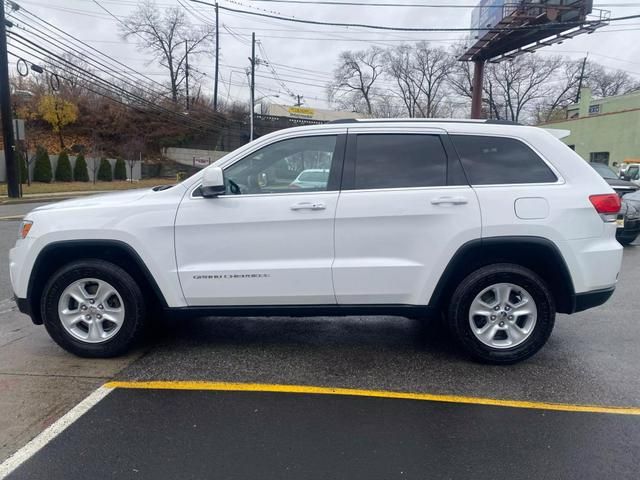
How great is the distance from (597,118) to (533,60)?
32.8m

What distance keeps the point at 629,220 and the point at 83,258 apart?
9.86 metres

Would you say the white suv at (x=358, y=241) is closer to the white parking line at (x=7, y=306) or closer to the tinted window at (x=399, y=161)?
the tinted window at (x=399, y=161)

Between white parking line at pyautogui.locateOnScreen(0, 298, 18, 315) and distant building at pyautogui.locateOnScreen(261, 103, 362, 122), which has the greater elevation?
distant building at pyautogui.locateOnScreen(261, 103, 362, 122)

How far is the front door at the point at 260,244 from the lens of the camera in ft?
12.5

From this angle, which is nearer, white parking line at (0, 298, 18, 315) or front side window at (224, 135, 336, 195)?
front side window at (224, 135, 336, 195)

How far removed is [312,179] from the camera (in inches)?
156

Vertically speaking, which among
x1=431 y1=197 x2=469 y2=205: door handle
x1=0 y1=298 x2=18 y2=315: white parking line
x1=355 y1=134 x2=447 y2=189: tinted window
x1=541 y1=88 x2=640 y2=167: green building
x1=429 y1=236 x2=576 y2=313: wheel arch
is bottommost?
x1=0 y1=298 x2=18 y2=315: white parking line

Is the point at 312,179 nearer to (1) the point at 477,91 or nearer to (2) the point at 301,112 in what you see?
(1) the point at 477,91

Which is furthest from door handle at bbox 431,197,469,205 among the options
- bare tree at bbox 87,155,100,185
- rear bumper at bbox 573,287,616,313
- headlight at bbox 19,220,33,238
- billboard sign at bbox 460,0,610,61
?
bare tree at bbox 87,155,100,185

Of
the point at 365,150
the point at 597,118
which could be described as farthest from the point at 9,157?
the point at 597,118

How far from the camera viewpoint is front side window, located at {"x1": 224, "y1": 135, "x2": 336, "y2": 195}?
394 centimetres

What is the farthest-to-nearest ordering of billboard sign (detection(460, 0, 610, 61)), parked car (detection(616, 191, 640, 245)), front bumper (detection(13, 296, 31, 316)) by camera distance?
billboard sign (detection(460, 0, 610, 61)) < parked car (detection(616, 191, 640, 245)) < front bumper (detection(13, 296, 31, 316))

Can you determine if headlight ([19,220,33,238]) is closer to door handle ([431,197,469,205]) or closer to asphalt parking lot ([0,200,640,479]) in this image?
asphalt parking lot ([0,200,640,479])

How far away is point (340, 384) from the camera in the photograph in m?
3.62
